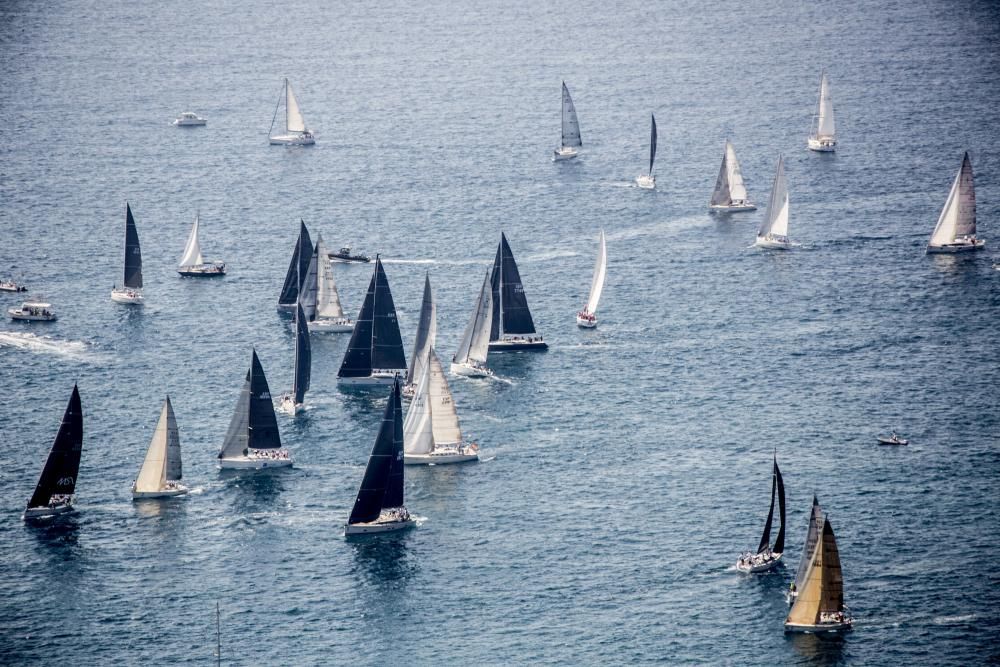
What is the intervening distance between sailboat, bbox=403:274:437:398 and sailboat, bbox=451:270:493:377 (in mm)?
6215

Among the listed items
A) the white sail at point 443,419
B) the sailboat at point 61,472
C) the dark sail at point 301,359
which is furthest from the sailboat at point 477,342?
the sailboat at point 61,472

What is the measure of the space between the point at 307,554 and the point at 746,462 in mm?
43346

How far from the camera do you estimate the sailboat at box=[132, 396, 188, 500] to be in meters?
168

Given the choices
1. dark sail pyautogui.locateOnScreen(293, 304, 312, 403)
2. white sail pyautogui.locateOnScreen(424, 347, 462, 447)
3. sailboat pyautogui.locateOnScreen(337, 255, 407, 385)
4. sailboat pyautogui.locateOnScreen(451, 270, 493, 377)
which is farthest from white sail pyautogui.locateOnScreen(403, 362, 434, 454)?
sailboat pyautogui.locateOnScreen(451, 270, 493, 377)

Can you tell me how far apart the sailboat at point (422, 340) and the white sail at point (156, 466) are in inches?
1149

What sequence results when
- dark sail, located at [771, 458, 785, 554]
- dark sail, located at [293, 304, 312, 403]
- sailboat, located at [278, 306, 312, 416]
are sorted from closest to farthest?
dark sail, located at [771, 458, 785, 554] < dark sail, located at [293, 304, 312, 403] < sailboat, located at [278, 306, 312, 416]

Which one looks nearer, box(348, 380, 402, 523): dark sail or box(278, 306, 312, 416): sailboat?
box(348, 380, 402, 523): dark sail

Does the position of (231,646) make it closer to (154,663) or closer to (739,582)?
(154,663)

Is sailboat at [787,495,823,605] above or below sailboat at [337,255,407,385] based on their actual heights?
below

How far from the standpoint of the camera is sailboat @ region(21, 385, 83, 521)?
165m

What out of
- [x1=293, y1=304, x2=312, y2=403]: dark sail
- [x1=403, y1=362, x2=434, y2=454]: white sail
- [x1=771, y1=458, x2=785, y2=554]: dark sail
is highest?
[x1=293, y1=304, x2=312, y2=403]: dark sail

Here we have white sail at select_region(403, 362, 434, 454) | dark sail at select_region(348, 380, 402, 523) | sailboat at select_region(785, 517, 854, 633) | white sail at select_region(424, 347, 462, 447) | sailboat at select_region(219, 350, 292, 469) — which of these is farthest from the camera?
white sail at select_region(424, 347, 462, 447)

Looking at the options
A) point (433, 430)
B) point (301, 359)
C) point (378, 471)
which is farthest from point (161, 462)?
point (433, 430)

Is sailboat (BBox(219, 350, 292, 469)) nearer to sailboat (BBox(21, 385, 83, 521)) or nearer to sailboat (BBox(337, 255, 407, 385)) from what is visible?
sailboat (BBox(21, 385, 83, 521))
